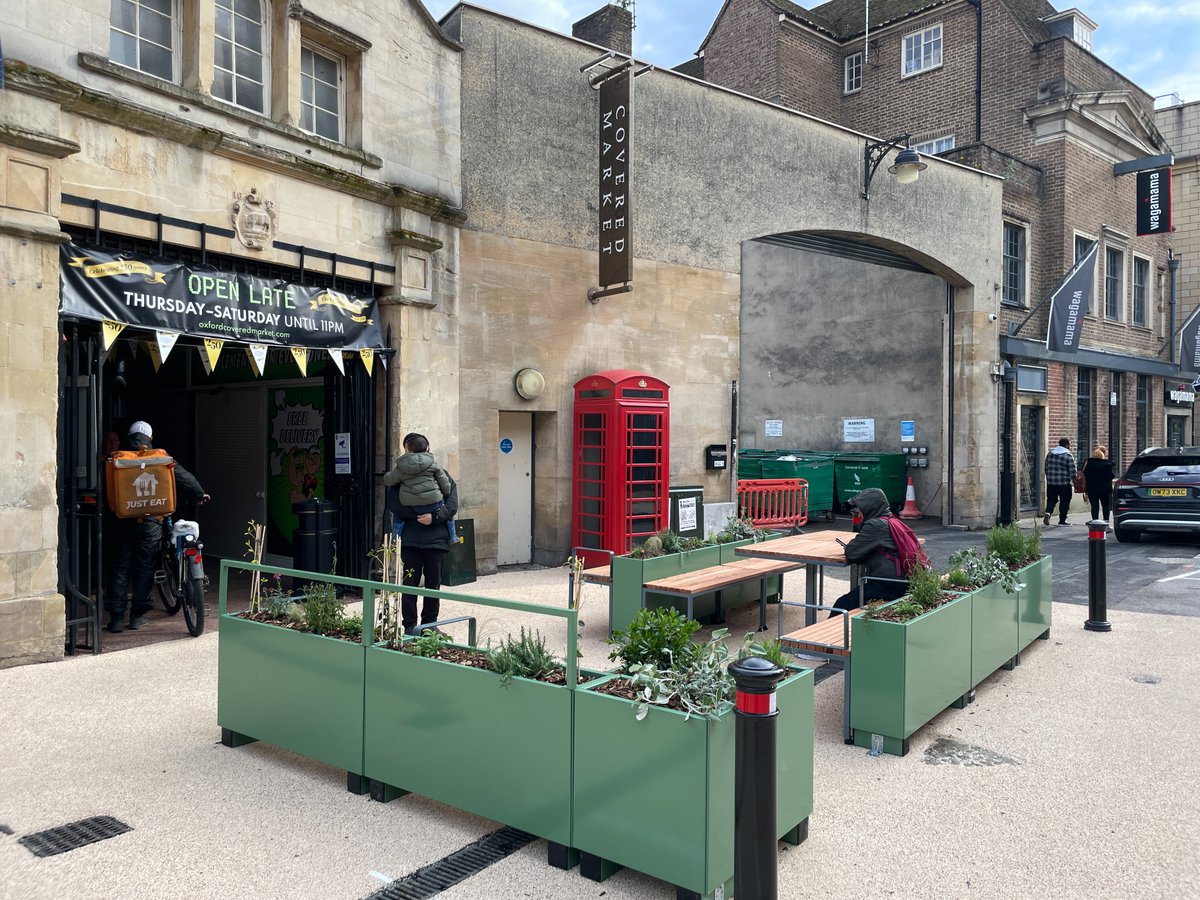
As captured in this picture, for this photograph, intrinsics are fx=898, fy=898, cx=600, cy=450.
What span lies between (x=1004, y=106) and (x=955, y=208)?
18.5ft

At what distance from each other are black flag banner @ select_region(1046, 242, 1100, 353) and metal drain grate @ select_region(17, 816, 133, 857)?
62.0 ft

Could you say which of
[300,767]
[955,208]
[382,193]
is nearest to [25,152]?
[382,193]

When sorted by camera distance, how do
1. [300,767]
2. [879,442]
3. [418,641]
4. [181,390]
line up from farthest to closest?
1. [879,442]
2. [181,390]
3. [300,767]
4. [418,641]

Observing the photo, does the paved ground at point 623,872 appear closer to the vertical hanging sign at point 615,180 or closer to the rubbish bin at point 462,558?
the rubbish bin at point 462,558

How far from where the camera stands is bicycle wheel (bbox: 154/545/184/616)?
836 centimetres

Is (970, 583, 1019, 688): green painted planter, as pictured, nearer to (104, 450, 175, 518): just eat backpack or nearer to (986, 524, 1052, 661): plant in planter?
(986, 524, 1052, 661): plant in planter

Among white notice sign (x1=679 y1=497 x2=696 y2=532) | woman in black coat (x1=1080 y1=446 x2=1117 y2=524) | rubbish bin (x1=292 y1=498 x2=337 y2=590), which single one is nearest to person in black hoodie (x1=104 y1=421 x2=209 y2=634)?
rubbish bin (x1=292 y1=498 x2=337 y2=590)

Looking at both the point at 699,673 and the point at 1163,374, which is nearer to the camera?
the point at 699,673

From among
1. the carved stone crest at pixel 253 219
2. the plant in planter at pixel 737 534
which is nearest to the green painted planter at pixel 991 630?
the plant in planter at pixel 737 534

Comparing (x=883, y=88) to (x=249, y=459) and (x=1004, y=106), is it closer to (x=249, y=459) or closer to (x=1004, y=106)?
(x=1004, y=106)

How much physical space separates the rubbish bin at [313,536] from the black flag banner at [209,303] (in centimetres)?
167

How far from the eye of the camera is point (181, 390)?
12.8m

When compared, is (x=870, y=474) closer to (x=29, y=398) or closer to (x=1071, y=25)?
(x=1071, y=25)

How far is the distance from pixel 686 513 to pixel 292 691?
8.32m
